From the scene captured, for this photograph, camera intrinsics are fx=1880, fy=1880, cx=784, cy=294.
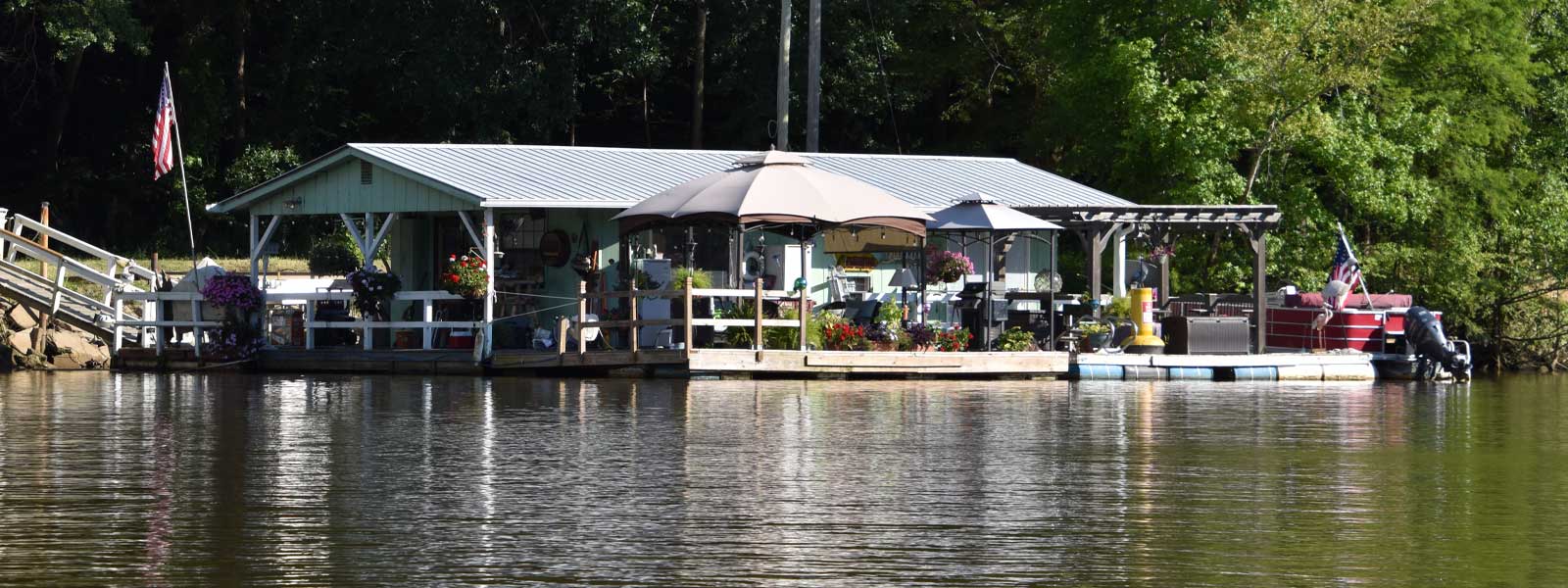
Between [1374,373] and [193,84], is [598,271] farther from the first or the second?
[193,84]

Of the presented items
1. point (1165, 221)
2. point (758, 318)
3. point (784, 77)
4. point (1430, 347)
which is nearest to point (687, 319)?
point (758, 318)

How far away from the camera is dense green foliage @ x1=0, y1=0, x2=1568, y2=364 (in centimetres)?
3488

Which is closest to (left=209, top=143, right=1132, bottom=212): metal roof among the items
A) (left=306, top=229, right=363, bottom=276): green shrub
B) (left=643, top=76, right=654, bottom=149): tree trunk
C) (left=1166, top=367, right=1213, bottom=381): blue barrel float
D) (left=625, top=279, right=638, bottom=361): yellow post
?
(left=306, top=229, right=363, bottom=276): green shrub

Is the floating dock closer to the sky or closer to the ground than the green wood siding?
closer to the ground

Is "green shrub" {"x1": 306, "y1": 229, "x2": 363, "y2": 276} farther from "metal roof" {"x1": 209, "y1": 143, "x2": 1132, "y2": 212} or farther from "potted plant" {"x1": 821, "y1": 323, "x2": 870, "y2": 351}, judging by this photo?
"potted plant" {"x1": 821, "y1": 323, "x2": 870, "y2": 351}

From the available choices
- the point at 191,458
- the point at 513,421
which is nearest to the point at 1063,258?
the point at 513,421

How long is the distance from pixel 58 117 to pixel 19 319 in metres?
15.5

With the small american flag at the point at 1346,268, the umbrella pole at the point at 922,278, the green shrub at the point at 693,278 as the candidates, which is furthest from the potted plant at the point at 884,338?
the small american flag at the point at 1346,268

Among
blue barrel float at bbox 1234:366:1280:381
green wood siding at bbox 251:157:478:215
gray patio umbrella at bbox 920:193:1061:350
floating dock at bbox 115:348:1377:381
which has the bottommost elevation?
blue barrel float at bbox 1234:366:1280:381

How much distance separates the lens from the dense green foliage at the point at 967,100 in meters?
34.9

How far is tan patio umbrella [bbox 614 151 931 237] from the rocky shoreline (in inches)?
351

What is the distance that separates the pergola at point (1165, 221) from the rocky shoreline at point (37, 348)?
1434 centimetres

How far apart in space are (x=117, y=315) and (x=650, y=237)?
837 cm

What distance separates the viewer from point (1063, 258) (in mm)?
37562
